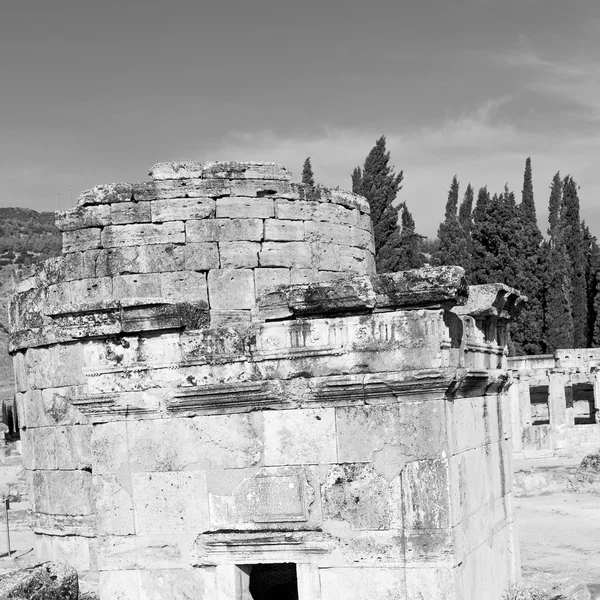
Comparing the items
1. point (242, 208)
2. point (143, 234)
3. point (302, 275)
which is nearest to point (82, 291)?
point (143, 234)

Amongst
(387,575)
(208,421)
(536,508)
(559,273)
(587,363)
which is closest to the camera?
(387,575)

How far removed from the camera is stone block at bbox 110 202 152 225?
453 inches

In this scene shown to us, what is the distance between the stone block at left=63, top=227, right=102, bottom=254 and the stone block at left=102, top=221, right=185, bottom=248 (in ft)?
0.31

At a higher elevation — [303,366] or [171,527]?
[303,366]

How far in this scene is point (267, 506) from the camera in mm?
5668

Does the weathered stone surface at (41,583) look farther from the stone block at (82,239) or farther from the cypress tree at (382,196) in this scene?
the cypress tree at (382,196)

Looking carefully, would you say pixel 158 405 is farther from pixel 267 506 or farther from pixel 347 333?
pixel 347 333

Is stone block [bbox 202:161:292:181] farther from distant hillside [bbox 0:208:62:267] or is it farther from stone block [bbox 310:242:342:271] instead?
distant hillside [bbox 0:208:62:267]

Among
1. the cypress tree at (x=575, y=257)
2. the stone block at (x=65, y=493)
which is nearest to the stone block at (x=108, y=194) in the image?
the stone block at (x=65, y=493)

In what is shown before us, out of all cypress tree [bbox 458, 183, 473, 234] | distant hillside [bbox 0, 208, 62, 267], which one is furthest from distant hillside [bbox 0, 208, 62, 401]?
cypress tree [bbox 458, 183, 473, 234]

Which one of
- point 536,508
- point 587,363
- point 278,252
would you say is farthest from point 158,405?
point 587,363

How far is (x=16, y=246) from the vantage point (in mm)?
51406

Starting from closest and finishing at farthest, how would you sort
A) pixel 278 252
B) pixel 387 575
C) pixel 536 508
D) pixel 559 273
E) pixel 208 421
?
pixel 387 575 → pixel 208 421 → pixel 278 252 → pixel 536 508 → pixel 559 273

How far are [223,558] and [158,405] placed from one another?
1022 millimetres
